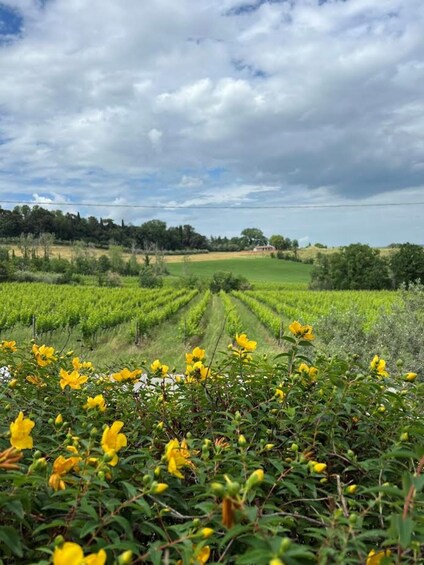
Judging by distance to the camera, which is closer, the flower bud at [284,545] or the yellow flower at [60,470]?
the flower bud at [284,545]

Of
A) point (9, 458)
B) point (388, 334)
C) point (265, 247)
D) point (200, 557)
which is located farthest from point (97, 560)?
point (265, 247)

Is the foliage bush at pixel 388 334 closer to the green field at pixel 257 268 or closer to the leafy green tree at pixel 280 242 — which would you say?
the green field at pixel 257 268

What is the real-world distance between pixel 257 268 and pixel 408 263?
2311cm

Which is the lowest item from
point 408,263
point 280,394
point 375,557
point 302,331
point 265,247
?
point 375,557

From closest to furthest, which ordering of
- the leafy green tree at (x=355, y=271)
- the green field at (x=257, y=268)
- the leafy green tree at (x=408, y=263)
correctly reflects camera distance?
the leafy green tree at (x=408, y=263) < the leafy green tree at (x=355, y=271) < the green field at (x=257, y=268)

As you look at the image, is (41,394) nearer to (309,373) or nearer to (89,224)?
(309,373)

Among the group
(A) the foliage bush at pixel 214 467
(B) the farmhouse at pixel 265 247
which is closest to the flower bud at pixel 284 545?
(A) the foliage bush at pixel 214 467

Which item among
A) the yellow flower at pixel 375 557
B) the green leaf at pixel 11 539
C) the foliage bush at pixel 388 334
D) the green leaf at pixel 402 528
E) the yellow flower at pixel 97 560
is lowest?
the foliage bush at pixel 388 334

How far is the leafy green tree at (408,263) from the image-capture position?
3362cm

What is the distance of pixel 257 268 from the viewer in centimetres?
5494

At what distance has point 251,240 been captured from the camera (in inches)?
3024

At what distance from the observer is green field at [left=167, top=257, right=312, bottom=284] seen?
49719 millimetres

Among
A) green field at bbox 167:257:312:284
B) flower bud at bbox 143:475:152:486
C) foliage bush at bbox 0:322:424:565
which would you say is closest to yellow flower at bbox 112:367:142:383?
foliage bush at bbox 0:322:424:565

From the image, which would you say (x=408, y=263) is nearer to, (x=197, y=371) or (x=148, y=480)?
(x=197, y=371)
